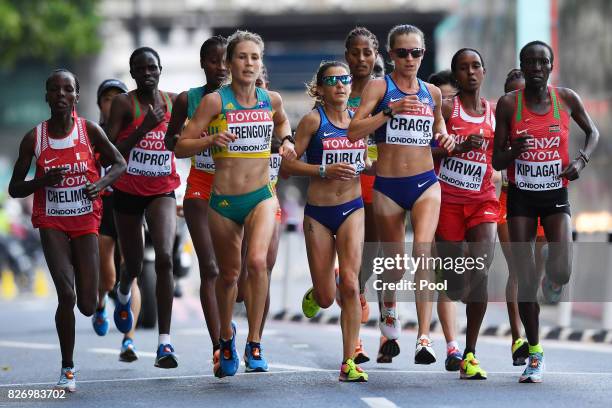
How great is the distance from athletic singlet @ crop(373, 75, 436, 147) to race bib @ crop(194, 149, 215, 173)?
1.43 m

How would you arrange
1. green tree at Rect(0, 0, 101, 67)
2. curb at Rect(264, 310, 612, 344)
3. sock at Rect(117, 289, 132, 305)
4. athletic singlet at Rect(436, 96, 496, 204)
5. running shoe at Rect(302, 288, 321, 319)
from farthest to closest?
green tree at Rect(0, 0, 101, 67) < curb at Rect(264, 310, 612, 344) < sock at Rect(117, 289, 132, 305) < running shoe at Rect(302, 288, 321, 319) < athletic singlet at Rect(436, 96, 496, 204)

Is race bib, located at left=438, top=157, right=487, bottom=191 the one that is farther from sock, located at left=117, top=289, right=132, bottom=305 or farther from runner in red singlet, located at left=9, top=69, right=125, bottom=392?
sock, located at left=117, top=289, right=132, bottom=305

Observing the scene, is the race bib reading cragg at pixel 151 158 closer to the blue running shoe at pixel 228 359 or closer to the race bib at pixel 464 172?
the blue running shoe at pixel 228 359

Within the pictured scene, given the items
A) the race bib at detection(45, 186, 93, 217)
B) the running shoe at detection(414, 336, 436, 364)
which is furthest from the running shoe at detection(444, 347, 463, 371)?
the race bib at detection(45, 186, 93, 217)

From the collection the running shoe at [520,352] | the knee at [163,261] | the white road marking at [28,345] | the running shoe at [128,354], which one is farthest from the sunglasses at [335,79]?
the white road marking at [28,345]

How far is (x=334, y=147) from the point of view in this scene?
11.3 meters

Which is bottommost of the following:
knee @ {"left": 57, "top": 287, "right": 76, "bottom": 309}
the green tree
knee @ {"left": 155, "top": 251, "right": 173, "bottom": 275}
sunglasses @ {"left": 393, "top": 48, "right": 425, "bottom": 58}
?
knee @ {"left": 57, "top": 287, "right": 76, "bottom": 309}

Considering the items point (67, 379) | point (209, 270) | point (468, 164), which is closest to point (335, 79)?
point (468, 164)

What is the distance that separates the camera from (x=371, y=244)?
496 inches

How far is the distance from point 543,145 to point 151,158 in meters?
3.13

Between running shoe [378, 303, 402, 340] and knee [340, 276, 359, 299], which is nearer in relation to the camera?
knee [340, 276, 359, 299]

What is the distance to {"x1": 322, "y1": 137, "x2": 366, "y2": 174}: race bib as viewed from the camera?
37.0 feet

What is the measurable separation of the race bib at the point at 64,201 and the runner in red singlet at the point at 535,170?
289 centimetres

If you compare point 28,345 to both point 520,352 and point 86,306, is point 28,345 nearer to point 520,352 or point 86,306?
point 86,306
